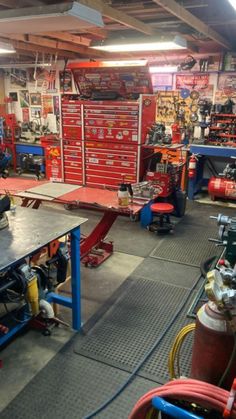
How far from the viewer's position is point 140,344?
100 inches

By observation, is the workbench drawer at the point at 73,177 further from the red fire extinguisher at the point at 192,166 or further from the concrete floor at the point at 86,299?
the red fire extinguisher at the point at 192,166

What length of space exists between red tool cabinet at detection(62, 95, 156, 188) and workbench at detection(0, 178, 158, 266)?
1228 mm

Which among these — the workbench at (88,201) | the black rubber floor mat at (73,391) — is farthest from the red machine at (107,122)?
the black rubber floor mat at (73,391)

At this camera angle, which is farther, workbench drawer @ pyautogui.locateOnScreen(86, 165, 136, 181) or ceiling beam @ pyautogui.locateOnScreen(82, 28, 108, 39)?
workbench drawer @ pyautogui.locateOnScreen(86, 165, 136, 181)

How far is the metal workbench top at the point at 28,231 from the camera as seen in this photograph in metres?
1.99

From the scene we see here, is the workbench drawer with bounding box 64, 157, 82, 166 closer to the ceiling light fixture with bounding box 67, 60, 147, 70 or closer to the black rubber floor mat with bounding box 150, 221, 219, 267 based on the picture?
the ceiling light fixture with bounding box 67, 60, 147, 70

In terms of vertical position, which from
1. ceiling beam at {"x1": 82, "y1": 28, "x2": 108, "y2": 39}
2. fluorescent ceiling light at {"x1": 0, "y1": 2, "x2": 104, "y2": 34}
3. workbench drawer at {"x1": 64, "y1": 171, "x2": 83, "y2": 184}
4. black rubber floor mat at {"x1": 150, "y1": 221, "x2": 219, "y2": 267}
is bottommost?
black rubber floor mat at {"x1": 150, "y1": 221, "x2": 219, "y2": 267}

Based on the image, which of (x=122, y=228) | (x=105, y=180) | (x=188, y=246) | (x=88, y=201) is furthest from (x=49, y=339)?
(x=105, y=180)

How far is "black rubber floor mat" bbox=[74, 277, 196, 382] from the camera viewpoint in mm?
2391

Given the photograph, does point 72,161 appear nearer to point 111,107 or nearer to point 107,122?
point 107,122

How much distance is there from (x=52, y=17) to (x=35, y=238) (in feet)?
4.70

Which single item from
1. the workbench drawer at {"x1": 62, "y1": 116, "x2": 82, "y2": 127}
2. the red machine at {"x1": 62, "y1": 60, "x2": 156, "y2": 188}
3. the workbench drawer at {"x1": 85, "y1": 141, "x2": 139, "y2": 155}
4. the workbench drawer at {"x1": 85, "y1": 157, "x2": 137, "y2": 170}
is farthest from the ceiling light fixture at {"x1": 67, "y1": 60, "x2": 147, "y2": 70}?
the workbench drawer at {"x1": 85, "y1": 157, "x2": 137, "y2": 170}

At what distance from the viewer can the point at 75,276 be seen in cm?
254

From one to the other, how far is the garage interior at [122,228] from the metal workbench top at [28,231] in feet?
0.04
